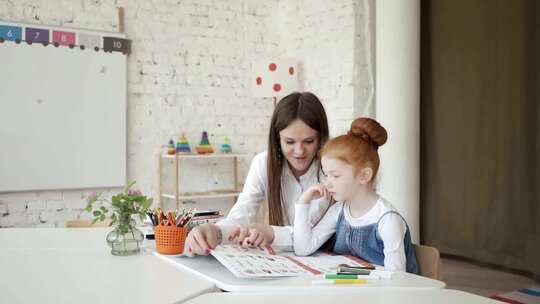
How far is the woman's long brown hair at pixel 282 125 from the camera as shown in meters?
1.89

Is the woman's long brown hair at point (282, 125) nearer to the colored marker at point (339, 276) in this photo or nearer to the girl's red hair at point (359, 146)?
the girl's red hair at point (359, 146)

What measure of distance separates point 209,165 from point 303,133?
3.24 meters

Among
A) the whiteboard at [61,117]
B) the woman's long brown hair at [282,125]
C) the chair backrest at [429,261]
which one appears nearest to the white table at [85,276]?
the woman's long brown hair at [282,125]

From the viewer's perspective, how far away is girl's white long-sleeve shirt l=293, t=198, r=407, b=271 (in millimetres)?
1450

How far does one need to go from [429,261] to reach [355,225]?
0.23m

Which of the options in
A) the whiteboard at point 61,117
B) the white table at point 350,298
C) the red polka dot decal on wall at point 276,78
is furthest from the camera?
the red polka dot decal on wall at point 276,78

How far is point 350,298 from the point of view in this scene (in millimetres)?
1101

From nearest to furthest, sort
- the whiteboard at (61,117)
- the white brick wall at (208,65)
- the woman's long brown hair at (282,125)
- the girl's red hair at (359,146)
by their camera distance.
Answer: the girl's red hair at (359,146)
the woman's long brown hair at (282,125)
the whiteboard at (61,117)
the white brick wall at (208,65)

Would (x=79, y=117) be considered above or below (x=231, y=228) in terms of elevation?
above

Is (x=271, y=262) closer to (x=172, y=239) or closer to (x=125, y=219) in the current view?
(x=172, y=239)

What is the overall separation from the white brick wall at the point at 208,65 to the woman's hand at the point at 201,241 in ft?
10.2

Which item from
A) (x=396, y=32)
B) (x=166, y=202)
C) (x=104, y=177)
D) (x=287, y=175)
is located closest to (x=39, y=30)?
(x=104, y=177)

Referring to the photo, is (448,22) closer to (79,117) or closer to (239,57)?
(239,57)

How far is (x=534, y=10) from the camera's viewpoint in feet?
11.2
